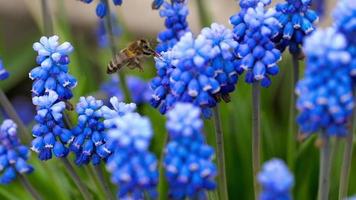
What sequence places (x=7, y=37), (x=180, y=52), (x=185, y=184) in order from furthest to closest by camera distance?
(x=7, y=37) → (x=180, y=52) → (x=185, y=184)

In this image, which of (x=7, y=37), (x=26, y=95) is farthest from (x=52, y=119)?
(x=7, y=37)

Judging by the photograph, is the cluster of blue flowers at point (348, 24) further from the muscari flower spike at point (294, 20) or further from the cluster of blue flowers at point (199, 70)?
the muscari flower spike at point (294, 20)

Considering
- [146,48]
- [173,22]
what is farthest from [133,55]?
[173,22]

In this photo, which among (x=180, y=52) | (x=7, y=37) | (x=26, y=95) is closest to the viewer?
(x=180, y=52)

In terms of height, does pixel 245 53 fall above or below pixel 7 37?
below

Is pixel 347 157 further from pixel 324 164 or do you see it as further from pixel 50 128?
pixel 50 128

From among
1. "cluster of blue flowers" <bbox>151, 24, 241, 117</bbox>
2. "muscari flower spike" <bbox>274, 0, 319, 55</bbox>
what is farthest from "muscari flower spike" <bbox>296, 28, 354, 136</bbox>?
"muscari flower spike" <bbox>274, 0, 319, 55</bbox>

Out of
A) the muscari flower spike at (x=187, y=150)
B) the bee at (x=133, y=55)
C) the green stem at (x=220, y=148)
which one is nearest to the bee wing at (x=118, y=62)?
the bee at (x=133, y=55)

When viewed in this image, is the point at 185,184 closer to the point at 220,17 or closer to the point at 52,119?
the point at 52,119

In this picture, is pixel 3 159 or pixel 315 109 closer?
pixel 315 109
